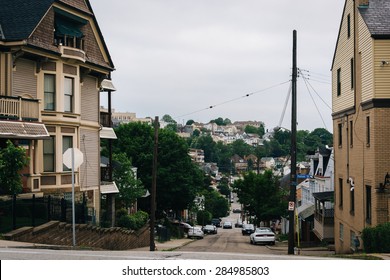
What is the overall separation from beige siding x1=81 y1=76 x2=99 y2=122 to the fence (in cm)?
836

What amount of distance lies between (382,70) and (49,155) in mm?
15944

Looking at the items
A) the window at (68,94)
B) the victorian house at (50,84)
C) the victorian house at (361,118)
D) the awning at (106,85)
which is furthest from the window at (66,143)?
the victorian house at (361,118)

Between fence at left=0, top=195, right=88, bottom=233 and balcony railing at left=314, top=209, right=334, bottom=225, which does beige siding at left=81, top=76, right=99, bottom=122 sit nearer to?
fence at left=0, top=195, right=88, bottom=233

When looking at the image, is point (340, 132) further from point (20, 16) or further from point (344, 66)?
point (20, 16)

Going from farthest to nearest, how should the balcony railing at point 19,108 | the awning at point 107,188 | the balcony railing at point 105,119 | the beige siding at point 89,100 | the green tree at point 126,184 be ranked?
the green tree at point 126,184 < the balcony railing at point 105,119 < the awning at point 107,188 < the beige siding at point 89,100 < the balcony railing at point 19,108

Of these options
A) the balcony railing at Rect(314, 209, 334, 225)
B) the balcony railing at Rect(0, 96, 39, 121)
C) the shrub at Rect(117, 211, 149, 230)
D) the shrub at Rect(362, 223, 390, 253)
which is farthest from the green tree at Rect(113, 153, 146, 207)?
the shrub at Rect(362, 223, 390, 253)

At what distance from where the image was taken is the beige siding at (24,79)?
2670cm

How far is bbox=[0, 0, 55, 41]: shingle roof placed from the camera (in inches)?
1046

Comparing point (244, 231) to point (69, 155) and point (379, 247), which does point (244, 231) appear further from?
point (69, 155)

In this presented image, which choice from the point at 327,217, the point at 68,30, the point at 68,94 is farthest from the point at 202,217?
the point at 68,30

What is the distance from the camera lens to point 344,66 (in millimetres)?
33062

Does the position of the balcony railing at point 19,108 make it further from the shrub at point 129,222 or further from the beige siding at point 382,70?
the beige siding at point 382,70

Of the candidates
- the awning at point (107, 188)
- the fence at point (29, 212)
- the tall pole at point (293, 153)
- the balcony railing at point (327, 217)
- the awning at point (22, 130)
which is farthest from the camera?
the balcony railing at point (327, 217)

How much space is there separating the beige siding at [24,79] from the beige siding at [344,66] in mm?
15949
